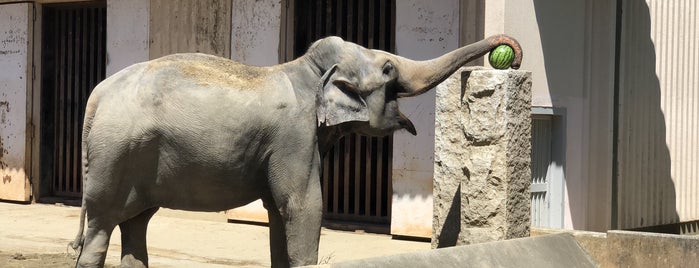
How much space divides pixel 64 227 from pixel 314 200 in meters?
7.02

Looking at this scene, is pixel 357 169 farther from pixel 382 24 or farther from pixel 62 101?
pixel 62 101

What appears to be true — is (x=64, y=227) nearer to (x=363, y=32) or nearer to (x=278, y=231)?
(x=363, y=32)

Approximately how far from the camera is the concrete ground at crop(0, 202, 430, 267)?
9.77 meters

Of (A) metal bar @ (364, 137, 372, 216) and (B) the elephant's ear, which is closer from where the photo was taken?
(B) the elephant's ear

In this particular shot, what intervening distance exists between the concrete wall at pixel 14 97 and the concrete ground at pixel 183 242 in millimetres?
1057

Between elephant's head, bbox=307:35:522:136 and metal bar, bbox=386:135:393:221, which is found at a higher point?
elephant's head, bbox=307:35:522:136

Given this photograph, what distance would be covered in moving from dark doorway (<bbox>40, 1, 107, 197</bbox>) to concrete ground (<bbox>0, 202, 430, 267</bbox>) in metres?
1.13

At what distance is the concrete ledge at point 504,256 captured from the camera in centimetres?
480

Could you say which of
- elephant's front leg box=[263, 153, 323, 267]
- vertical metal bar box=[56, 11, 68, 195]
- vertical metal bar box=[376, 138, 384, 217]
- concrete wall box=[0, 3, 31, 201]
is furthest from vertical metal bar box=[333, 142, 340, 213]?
elephant's front leg box=[263, 153, 323, 267]

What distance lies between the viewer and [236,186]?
6059mm

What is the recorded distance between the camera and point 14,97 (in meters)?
15.0

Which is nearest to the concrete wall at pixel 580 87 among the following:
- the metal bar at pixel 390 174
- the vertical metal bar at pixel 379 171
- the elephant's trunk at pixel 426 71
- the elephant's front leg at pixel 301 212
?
the metal bar at pixel 390 174

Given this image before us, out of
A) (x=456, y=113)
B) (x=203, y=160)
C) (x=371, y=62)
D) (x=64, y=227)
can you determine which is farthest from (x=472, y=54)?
(x=64, y=227)

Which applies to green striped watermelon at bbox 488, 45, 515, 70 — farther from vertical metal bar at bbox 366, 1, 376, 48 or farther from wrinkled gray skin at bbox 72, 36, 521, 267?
vertical metal bar at bbox 366, 1, 376, 48
